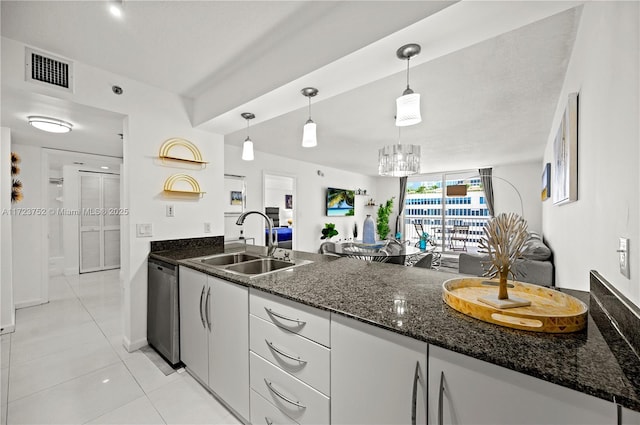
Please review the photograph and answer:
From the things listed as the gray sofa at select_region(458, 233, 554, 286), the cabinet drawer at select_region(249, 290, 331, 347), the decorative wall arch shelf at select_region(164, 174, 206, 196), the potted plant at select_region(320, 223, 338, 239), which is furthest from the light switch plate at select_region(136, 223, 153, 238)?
the potted plant at select_region(320, 223, 338, 239)

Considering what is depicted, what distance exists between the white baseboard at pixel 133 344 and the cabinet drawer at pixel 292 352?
5.14 feet

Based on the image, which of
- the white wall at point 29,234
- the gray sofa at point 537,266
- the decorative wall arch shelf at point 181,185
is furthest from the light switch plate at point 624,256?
the white wall at point 29,234

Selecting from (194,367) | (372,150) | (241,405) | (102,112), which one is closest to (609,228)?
(241,405)

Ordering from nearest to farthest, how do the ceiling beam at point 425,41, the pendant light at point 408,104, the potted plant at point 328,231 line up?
1. the ceiling beam at point 425,41
2. the pendant light at point 408,104
3. the potted plant at point 328,231

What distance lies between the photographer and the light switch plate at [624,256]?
777 mm

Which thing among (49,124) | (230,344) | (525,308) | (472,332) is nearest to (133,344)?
(230,344)

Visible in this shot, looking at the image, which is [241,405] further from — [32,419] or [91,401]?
[32,419]

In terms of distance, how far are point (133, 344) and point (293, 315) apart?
1965 mm

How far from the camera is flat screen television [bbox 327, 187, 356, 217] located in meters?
6.43

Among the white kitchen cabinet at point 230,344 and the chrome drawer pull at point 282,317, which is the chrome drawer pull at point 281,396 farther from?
the chrome drawer pull at point 282,317

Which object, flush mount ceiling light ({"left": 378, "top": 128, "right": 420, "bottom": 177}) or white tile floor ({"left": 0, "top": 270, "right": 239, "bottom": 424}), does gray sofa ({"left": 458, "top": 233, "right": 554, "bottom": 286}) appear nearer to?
flush mount ceiling light ({"left": 378, "top": 128, "right": 420, "bottom": 177})

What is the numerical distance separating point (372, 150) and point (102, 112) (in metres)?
3.77

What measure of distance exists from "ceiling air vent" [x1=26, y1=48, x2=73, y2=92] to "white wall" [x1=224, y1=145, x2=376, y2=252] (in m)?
2.42


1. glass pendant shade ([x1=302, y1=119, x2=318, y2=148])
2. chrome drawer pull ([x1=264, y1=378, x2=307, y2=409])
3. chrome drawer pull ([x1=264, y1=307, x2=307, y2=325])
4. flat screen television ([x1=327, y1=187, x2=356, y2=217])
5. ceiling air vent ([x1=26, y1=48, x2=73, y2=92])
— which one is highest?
ceiling air vent ([x1=26, y1=48, x2=73, y2=92])
